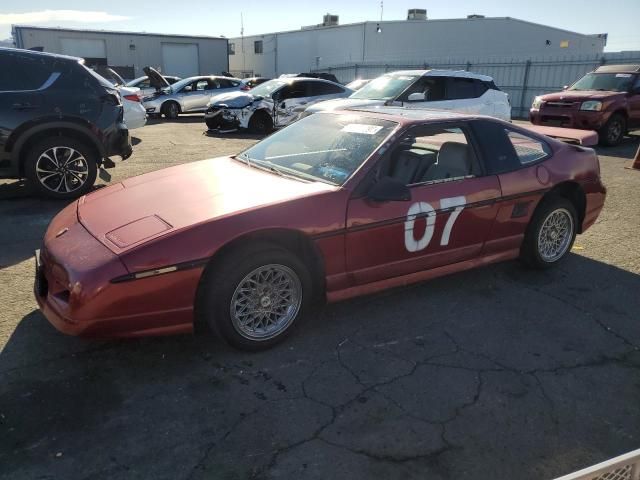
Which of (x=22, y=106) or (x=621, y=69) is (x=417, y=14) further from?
(x=22, y=106)

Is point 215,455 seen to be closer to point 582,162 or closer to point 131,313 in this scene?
point 131,313

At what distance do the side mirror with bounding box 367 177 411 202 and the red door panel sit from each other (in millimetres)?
85

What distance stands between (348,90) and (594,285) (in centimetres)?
1055

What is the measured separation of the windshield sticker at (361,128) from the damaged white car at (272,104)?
30.7 feet

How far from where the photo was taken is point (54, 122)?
6.25 m

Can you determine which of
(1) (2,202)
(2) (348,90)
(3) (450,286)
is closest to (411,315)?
(3) (450,286)

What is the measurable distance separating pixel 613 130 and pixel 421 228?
1063cm

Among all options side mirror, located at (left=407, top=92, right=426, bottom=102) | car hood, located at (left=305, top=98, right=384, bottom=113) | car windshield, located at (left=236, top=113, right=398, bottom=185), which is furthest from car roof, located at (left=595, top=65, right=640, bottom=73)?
car windshield, located at (left=236, top=113, right=398, bottom=185)

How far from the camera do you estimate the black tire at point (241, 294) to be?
292cm

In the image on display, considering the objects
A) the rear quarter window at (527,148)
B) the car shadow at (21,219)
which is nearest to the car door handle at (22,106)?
the car shadow at (21,219)

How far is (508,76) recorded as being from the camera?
2052 cm

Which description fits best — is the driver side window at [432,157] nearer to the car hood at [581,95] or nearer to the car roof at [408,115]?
the car roof at [408,115]

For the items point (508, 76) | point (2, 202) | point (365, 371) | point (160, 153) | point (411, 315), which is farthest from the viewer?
point (508, 76)

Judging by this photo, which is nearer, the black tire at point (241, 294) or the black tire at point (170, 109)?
the black tire at point (241, 294)
